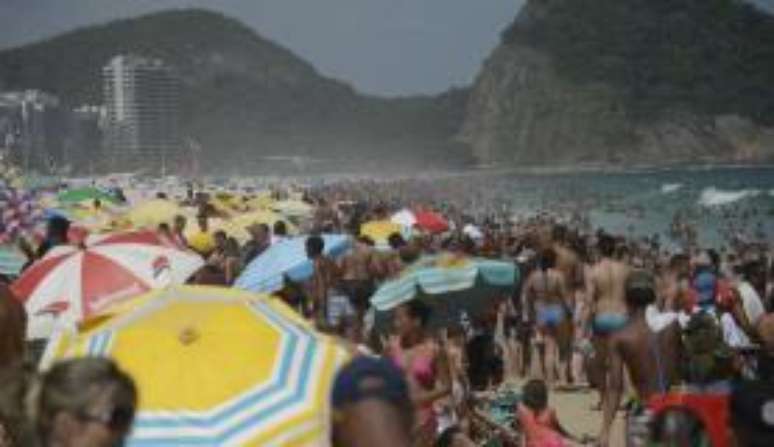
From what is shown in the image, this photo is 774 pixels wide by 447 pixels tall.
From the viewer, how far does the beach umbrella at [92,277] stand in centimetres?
594

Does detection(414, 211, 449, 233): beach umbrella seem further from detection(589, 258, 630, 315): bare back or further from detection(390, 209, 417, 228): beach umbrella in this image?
detection(589, 258, 630, 315): bare back

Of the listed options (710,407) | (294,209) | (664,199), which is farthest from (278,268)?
(664,199)

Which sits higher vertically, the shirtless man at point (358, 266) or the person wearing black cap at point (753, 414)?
the person wearing black cap at point (753, 414)

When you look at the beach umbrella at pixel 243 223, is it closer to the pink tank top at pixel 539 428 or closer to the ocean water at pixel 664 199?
the pink tank top at pixel 539 428

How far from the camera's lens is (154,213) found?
1662 centimetres

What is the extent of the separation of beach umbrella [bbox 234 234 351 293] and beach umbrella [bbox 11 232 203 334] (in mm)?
2121

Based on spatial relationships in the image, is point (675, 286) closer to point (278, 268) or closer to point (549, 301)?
point (549, 301)

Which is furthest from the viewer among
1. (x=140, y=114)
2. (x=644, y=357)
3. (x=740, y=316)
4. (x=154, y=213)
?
(x=140, y=114)

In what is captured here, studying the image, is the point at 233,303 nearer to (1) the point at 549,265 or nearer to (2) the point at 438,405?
(2) the point at 438,405

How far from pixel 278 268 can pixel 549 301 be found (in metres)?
2.62

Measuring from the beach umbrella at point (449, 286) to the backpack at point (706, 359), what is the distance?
2558mm

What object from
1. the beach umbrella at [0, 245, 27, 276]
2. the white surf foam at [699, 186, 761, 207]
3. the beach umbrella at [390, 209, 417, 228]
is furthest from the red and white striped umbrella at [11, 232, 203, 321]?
the white surf foam at [699, 186, 761, 207]

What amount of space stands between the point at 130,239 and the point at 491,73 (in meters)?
152

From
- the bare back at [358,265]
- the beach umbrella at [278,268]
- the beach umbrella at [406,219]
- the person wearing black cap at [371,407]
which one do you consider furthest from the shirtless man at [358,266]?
the beach umbrella at [406,219]
